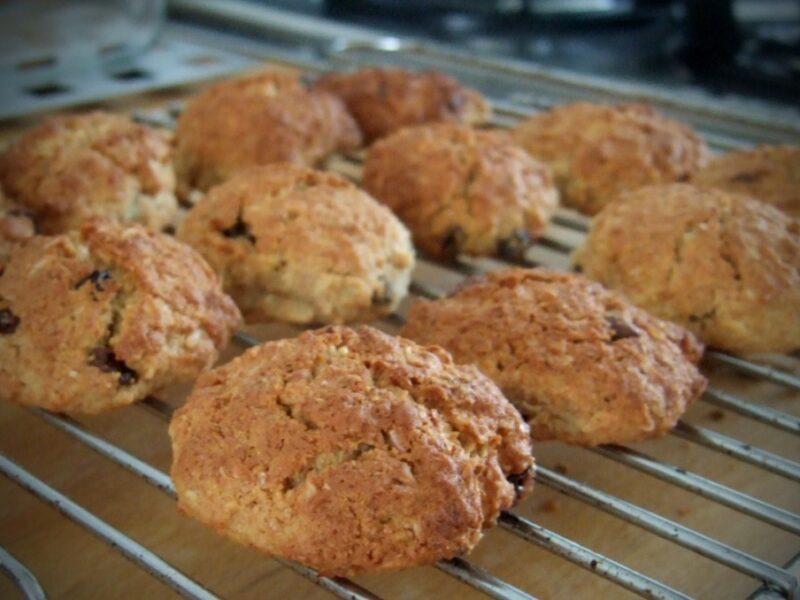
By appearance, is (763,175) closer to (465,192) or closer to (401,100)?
(465,192)

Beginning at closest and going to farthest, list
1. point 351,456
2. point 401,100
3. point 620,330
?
point 351,456 → point 620,330 → point 401,100

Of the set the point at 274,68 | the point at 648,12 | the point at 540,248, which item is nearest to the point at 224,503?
the point at 540,248

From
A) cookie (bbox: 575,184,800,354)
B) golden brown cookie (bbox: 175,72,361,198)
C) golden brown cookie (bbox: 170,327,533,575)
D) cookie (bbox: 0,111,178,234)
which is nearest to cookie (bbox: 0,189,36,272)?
cookie (bbox: 0,111,178,234)

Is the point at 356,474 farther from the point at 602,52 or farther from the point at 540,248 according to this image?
the point at 602,52

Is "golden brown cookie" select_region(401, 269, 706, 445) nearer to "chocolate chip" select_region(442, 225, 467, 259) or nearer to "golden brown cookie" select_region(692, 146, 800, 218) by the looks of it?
"chocolate chip" select_region(442, 225, 467, 259)

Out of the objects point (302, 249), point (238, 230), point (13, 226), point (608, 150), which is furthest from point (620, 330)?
point (13, 226)

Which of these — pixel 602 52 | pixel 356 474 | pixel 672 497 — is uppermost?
pixel 602 52
